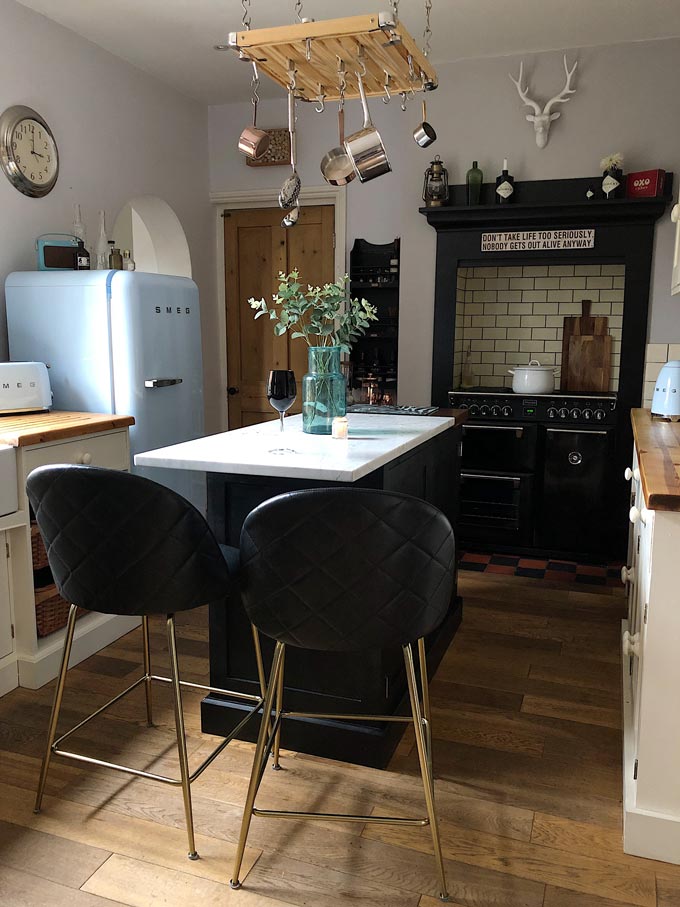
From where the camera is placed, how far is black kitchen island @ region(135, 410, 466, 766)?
2.20 m

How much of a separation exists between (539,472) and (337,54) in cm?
278

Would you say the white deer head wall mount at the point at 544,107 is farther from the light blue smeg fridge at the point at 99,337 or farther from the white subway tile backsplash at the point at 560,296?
the light blue smeg fridge at the point at 99,337

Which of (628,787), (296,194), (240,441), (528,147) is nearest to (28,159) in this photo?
(296,194)

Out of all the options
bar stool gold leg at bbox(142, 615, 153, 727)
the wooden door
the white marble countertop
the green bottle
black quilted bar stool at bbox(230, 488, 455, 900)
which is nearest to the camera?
black quilted bar stool at bbox(230, 488, 455, 900)

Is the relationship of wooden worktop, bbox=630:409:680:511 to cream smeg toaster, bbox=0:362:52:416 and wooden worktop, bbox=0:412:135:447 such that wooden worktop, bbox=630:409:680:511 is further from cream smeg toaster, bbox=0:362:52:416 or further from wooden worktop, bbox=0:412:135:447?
cream smeg toaster, bbox=0:362:52:416

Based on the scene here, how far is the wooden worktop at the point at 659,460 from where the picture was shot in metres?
1.79

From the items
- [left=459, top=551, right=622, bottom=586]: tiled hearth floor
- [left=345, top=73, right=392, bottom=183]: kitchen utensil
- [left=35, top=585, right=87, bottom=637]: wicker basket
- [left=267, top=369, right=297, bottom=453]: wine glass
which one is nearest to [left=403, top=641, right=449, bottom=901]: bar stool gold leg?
[left=267, top=369, right=297, bottom=453]: wine glass

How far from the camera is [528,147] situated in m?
4.29

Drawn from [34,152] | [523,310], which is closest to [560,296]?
[523,310]

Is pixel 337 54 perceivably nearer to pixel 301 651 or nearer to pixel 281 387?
pixel 281 387

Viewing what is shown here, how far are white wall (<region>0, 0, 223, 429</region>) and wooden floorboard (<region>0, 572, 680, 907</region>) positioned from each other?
83.9 inches

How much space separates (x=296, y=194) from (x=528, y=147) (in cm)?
218

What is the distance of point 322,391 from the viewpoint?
8.74 ft

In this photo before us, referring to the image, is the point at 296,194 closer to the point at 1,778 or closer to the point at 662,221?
the point at 1,778
